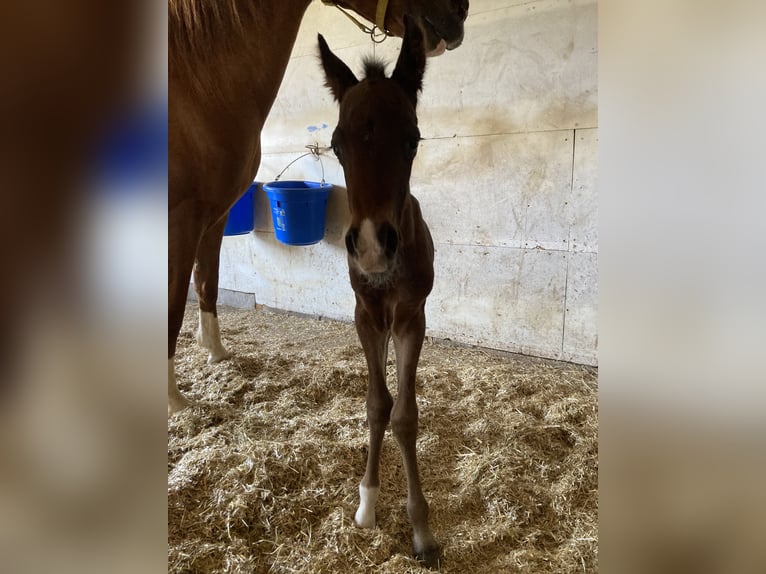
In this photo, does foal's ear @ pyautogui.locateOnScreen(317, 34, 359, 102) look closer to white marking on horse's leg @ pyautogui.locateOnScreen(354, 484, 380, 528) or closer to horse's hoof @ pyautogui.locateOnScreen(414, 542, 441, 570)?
white marking on horse's leg @ pyautogui.locateOnScreen(354, 484, 380, 528)

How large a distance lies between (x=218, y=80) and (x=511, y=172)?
5.74ft

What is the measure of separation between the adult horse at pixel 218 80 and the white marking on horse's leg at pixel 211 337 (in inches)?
38.9

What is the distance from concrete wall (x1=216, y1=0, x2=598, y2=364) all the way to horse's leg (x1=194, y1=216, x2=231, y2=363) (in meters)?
1.14

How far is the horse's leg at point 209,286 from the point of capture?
2367mm

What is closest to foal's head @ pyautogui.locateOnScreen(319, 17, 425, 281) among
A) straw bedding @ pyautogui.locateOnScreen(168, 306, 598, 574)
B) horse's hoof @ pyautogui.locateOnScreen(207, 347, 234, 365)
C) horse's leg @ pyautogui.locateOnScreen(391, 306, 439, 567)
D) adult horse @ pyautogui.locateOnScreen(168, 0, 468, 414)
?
horse's leg @ pyautogui.locateOnScreen(391, 306, 439, 567)

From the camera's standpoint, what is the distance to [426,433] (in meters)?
1.82

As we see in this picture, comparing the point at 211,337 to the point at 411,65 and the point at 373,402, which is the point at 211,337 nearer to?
the point at 373,402

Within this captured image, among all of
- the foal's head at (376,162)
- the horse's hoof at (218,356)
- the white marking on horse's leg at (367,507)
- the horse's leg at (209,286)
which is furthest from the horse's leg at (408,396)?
the horse's hoof at (218,356)

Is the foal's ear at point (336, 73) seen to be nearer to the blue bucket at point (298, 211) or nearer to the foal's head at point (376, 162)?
the foal's head at point (376, 162)

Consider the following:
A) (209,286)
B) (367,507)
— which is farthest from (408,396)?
(209,286)

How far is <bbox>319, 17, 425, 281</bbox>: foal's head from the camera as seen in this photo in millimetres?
997
